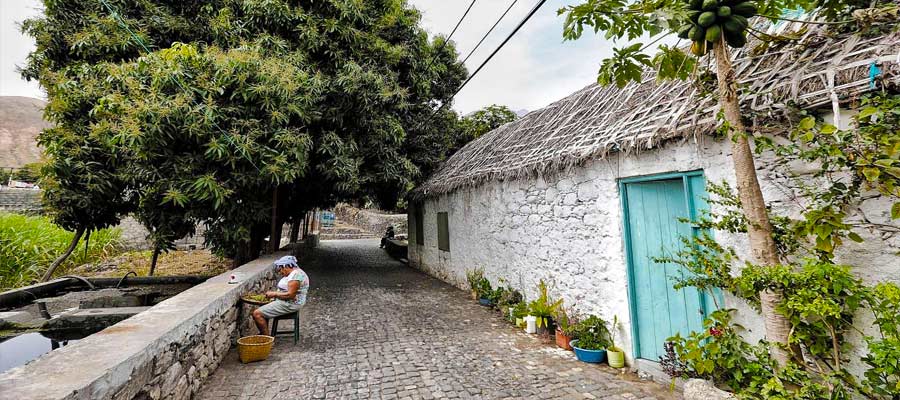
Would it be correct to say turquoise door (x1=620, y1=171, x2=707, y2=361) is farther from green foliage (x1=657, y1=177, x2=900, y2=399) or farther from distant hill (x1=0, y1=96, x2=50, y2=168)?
distant hill (x1=0, y1=96, x2=50, y2=168)

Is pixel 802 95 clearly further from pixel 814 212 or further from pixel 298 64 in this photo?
pixel 298 64

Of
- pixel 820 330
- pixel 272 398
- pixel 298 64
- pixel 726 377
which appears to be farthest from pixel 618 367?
pixel 298 64

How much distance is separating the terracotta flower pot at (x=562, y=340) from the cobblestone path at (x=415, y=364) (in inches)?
4.2

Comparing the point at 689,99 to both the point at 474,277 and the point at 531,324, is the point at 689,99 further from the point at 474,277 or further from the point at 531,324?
the point at 474,277

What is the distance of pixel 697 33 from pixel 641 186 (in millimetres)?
1995

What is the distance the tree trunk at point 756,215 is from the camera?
2592 millimetres

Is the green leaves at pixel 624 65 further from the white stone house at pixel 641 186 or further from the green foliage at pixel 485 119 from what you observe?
the green foliage at pixel 485 119

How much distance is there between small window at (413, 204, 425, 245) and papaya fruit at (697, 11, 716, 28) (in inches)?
407

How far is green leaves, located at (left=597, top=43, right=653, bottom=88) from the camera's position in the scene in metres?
3.20

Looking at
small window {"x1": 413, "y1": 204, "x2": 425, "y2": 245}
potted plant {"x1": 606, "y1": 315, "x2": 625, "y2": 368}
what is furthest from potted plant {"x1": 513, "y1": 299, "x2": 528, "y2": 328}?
small window {"x1": 413, "y1": 204, "x2": 425, "y2": 245}

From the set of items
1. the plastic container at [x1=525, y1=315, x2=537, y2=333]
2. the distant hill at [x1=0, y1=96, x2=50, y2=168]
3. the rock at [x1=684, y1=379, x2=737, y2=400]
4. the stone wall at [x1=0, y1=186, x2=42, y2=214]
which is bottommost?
the plastic container at [x1=525, y1=315, x2=537, y2=333]

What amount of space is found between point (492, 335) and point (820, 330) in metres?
3.80

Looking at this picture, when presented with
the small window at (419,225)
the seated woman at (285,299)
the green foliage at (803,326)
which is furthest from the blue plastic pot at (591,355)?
the small window at (419,225)

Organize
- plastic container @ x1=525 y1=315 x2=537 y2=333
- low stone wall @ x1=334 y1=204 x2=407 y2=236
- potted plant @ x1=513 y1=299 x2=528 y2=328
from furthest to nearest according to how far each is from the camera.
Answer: low stone wall @ x1=334 y1=204 x2=407 y2=236 < potted plant @ x1=513 y1=299 x2=528 y2=328 < plastic container @ x1=525 y1=315 x2=537 y2=333
